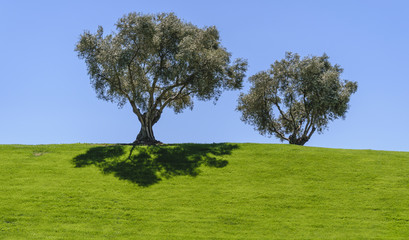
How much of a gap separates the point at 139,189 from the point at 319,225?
15.6 metres

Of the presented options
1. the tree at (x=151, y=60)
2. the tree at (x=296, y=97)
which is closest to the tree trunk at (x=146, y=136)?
the tree at (x=151, y=60)

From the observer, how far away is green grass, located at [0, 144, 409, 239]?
28.7 m

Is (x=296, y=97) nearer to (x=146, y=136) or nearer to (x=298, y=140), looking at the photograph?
(x=298, y=140)

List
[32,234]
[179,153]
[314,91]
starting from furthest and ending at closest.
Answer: [314,91]
[179,153]
[32,234]

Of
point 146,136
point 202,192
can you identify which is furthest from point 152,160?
point 146,136

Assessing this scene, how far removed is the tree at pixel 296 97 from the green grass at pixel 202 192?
48.2 feet

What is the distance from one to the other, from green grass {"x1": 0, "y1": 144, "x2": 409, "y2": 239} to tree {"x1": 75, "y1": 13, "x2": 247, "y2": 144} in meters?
8.46

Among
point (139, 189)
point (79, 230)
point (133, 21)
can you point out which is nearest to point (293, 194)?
point (139, 189)

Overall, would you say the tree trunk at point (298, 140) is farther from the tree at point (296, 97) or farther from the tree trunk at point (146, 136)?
the tree trunk at point (146, 136)

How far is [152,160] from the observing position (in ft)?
141

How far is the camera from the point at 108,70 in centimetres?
4962

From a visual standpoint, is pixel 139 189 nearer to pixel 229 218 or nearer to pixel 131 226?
pixel 131 226

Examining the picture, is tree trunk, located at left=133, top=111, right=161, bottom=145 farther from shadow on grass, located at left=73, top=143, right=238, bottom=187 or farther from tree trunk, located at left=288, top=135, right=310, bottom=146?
tree trunk, located at left=288, top=135, right=310, bottom=146

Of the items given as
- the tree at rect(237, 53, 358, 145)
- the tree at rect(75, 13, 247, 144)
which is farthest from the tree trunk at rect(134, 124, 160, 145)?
the tree at rect(237, 53, 358, 145)
